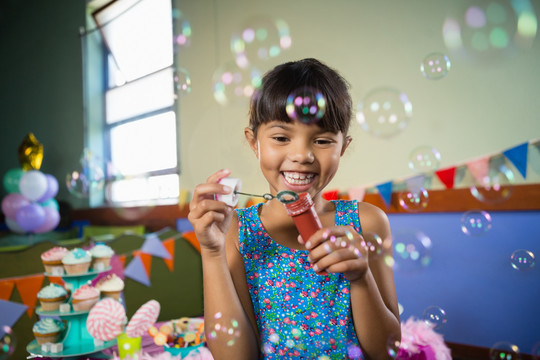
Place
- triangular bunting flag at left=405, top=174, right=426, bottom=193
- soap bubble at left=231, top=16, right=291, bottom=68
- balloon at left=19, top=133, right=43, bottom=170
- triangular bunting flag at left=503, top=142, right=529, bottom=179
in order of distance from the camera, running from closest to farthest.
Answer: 1. soap bubble at left=231, top=16, right=291, bottom=68
2. triangular bunting flag at left=503, top=142, right=529, bottom=179
3. triangular bunting flag at left=405, top=174, right=426, bottom=193
4. balloon at left=19, top=133, right=43, bottom=170

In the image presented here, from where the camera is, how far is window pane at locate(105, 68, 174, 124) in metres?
3.99

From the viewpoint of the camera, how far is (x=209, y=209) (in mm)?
Result: 633

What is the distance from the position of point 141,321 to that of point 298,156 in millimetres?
689

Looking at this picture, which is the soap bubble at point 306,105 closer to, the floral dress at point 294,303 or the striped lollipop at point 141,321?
the floral dress at point 294,303

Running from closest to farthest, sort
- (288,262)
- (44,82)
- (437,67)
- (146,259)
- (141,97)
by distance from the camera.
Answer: (288,262), (437,67), (146,259), (141,97), (44,82)

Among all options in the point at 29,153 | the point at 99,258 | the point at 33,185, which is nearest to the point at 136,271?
the point at 99,258

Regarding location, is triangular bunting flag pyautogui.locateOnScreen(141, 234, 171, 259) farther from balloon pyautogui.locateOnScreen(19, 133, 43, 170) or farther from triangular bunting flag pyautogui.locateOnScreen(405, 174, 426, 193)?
balloon pyautogui.locateOnScreen(19, 133, 43, 170)

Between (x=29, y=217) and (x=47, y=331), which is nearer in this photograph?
(x=47, y=331)

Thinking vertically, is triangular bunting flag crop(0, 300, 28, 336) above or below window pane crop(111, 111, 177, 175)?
below

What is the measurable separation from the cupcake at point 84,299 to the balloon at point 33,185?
304cm

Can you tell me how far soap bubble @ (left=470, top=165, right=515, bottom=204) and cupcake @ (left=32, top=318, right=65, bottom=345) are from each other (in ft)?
5.36

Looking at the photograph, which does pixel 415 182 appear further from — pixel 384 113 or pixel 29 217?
pixel 29 217

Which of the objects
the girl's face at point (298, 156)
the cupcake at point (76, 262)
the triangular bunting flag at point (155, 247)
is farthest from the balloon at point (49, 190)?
the girl's face at point (298, 156)

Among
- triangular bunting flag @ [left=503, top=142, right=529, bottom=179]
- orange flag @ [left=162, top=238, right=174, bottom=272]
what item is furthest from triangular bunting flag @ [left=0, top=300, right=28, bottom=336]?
triangular bunting flag @ [left=503, top=142, right=529, bottom=179]
